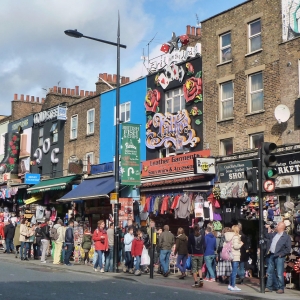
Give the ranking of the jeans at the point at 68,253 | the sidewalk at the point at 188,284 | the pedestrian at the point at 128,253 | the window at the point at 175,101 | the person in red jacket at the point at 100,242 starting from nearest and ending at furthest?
the sidewalk at the point at 188,284 < the pedestrian at the point at 128,253 < the person in red jacket at the point at 100,242 < the jeans at the point at 68,253 < the window at the point at 175,101

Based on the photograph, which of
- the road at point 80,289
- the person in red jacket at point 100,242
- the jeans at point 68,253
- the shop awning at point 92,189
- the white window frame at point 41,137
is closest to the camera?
the road at point 80,289

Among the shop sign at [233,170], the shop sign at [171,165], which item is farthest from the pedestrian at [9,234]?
the shop sign at [233,170]

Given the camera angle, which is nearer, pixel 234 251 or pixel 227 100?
pixel 234 251

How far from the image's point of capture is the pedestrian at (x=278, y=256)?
15.0 m

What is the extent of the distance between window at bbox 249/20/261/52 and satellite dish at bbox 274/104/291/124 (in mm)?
3391

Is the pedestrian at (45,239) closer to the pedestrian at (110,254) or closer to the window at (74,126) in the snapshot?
the pedestrian at (110,254)

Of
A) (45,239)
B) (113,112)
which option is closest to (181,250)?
(45,239)

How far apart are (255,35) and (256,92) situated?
234cm

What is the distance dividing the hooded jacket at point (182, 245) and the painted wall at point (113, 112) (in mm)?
9590

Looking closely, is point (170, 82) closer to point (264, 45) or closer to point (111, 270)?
point (264, 45)

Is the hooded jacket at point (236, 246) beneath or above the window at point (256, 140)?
beneath

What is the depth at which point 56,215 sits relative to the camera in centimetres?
3428

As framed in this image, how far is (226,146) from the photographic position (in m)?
23.7

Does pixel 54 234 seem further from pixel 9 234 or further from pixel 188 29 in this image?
pixel 188 29
